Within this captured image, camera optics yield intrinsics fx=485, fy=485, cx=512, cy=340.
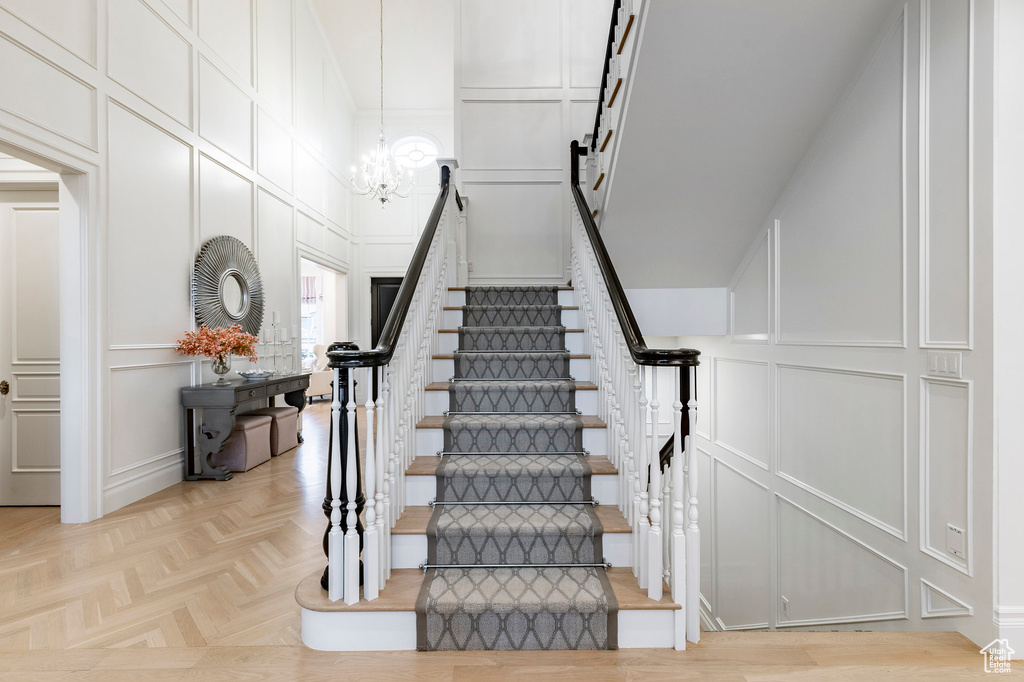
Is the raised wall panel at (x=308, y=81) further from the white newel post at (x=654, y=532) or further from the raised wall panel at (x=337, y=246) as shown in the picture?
the white newel post at (x=654, y=532)

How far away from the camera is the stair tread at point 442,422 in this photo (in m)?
2.70

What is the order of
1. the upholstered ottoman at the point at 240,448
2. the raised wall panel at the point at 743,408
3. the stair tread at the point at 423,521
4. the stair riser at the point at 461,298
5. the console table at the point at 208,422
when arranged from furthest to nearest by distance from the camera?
the stair riser at the point at 461,298, the upholstered ottoman at the point at 240,448, the console table at the point at 208,422, the raised wall panel at the point at 743,408, the stair tread at the point at 423,521

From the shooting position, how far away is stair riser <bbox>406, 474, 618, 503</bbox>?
242 centimetres

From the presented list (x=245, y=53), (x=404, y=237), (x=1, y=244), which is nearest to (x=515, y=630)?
(x=1, y=244)

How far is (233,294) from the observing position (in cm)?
478

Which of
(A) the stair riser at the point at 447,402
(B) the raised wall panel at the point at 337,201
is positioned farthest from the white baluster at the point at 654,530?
(B) the raised wall panel at the point at 337,201

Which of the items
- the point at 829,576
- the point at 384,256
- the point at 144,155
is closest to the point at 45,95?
the point at 144,155

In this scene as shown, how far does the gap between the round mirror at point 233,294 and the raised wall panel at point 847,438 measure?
4816mm

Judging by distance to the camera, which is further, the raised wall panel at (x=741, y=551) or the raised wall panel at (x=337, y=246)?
the raised wall panel at (x=337, y=246)

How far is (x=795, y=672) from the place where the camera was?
5.57 feet

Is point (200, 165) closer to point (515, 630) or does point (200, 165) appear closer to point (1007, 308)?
point (515, 630)

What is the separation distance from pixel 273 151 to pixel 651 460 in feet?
18.6

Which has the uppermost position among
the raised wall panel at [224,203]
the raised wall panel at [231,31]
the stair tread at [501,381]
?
the raised wall panel at [231,31]

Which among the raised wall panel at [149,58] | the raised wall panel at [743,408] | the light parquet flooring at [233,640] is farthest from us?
the raised wall panel at [743,408]
